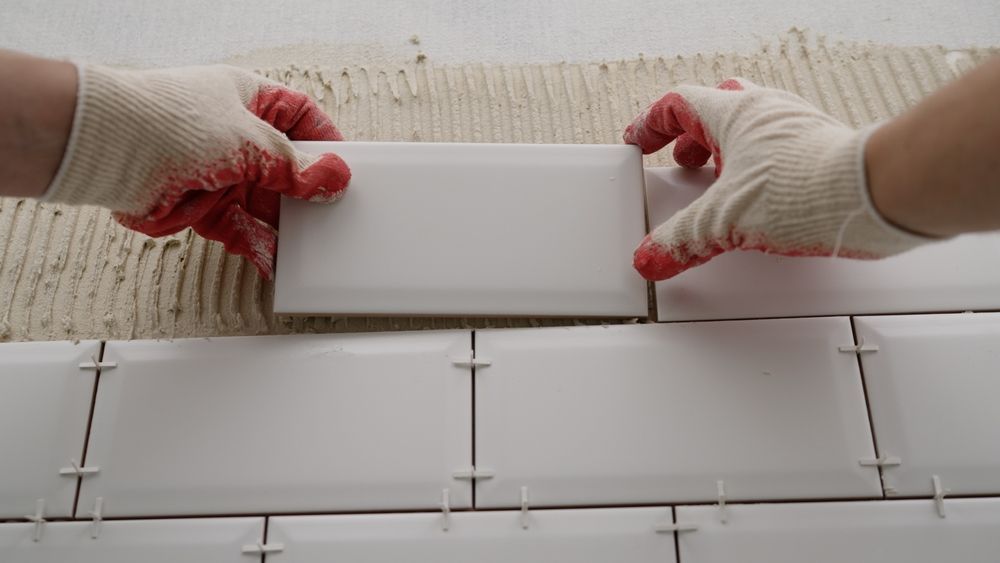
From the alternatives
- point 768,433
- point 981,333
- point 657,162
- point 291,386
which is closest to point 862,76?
point 657,162

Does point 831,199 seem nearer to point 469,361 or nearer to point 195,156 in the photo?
point 469,361

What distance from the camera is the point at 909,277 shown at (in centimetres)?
90

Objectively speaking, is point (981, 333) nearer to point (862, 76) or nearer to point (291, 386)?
point (862, 76)

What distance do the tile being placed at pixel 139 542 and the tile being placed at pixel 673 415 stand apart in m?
0.31

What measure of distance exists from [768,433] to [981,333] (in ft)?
1.05

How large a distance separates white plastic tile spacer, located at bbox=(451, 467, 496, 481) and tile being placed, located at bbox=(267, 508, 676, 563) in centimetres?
5

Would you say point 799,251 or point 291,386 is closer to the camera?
point 799,251

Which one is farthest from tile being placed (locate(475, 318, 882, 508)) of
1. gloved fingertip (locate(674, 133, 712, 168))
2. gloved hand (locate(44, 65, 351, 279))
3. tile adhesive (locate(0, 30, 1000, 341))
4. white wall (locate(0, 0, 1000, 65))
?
white wall (locate(0, 0, 1000, 65))

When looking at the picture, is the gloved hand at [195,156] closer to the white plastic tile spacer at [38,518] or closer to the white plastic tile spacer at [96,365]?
the white plastic tile spacer at [96,365]

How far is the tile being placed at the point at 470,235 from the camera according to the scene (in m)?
0.90

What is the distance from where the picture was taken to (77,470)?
853 mm

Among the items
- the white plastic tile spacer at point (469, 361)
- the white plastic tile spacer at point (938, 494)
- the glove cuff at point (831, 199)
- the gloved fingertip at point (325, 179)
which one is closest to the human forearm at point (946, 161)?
the glove cuff at point (831, 199)

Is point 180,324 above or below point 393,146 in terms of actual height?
below

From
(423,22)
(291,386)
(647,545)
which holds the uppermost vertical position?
(423,22)
